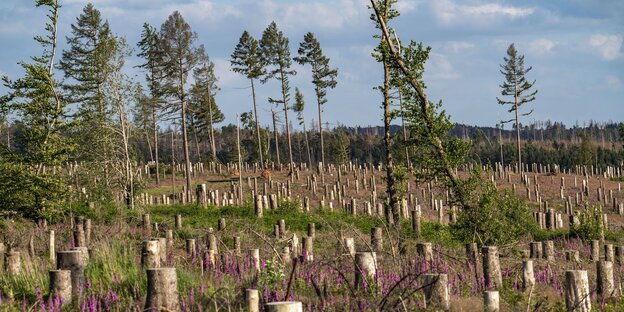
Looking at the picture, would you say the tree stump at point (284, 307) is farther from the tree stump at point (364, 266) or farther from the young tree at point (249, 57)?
the young tree at point (249, 57)

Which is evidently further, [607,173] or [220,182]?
[607,173]

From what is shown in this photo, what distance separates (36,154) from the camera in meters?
24.7

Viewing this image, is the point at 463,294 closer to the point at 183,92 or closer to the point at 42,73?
the point at 42,73

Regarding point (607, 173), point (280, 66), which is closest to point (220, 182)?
point (280, 66)

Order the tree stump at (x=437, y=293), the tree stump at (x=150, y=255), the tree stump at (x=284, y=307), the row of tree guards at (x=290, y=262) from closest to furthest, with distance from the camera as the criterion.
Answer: the tree stump at (x=284, y=307)
the row of tree guards at (x=290, y=262)
the tree stump at (x=437, y=293)
the tree stump at (x=150, y=255)

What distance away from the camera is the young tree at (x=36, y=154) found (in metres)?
24.4

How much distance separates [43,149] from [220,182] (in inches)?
1059

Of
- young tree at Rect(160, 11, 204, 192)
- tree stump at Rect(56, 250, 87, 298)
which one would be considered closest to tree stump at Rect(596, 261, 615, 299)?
tree stump at Rect(56, 250, 87, 298)

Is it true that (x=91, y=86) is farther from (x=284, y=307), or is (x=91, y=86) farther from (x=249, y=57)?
(x=284, y=307)

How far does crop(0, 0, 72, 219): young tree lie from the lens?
24391 mm

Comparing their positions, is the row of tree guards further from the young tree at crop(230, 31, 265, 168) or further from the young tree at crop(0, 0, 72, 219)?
the young tree at crop(230, 31, 265, 168)

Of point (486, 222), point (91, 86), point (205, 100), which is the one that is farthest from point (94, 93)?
Result: point (486, 222)

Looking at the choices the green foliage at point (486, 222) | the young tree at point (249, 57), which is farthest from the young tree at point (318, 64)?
the green foliage at point (486, 222)

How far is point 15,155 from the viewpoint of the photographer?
24.9 m
